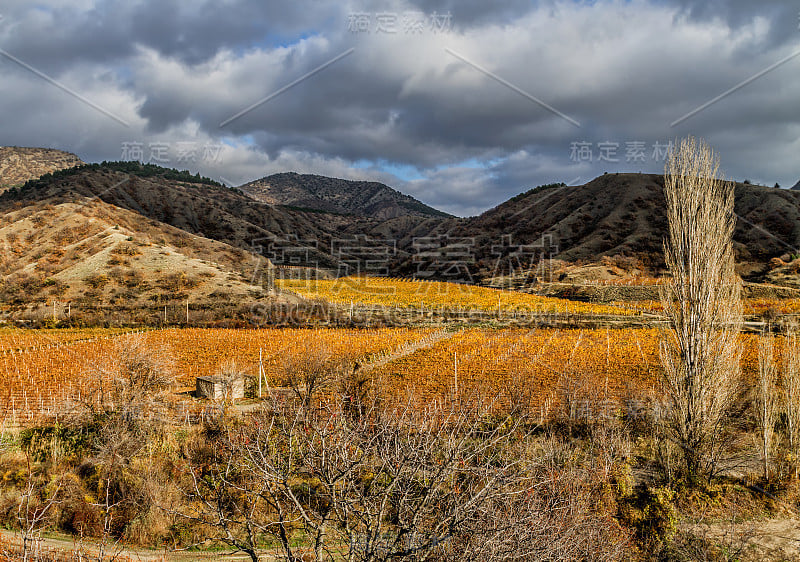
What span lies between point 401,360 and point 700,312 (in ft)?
59.9

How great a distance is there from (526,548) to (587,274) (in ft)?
243

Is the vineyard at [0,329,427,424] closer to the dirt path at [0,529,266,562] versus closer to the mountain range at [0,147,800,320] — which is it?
the dirt path at [0,529,266,562]

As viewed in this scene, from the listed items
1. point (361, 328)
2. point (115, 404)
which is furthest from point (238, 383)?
point (361, 328)

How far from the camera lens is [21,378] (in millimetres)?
23297

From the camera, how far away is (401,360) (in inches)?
1129

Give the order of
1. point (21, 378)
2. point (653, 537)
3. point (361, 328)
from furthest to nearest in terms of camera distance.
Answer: point (361, 328)
point (21, 378)
point (653, 537)

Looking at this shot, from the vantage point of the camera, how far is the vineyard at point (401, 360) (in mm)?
18875

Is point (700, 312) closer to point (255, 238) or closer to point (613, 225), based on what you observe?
point (613, 225)

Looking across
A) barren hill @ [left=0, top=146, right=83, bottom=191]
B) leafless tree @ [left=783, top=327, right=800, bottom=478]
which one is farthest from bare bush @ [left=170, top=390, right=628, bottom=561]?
barren hill @ [left=0, top=146, right=83, bottom=191]

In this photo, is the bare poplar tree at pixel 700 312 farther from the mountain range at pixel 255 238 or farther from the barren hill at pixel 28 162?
the barren hill at pixel 28 162

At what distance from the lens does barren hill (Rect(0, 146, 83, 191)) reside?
160500 millimetres

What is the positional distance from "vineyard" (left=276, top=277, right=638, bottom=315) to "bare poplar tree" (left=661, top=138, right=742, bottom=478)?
3838cm

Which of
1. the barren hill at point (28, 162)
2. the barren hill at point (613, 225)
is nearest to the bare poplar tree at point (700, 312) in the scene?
the barren hill at point (613, 225)

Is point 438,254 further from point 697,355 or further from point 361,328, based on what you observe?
point 697,355
